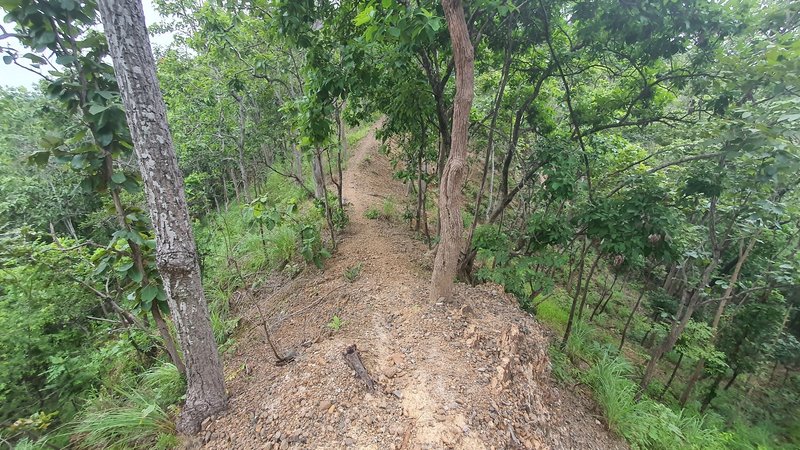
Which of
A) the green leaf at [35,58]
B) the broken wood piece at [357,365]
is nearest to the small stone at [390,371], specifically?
the broken wood piece at [357,365]

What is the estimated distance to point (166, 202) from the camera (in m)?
2.56

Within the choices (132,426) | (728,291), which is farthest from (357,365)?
(728,291)

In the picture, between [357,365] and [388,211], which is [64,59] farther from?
[388,211]

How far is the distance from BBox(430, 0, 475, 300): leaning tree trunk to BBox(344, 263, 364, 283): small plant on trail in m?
1.61

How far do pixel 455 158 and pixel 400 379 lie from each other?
2239 mm

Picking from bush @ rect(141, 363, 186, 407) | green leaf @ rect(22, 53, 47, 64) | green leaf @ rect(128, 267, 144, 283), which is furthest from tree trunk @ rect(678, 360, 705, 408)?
green leaf @ rect(22, 53, 47, 64)

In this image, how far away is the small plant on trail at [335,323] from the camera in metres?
4.07

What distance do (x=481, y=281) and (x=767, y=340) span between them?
781cm

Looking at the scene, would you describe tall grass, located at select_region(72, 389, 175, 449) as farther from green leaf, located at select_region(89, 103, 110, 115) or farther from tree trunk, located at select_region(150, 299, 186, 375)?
green leaf, located at select_region(89, 103, 110, 115)

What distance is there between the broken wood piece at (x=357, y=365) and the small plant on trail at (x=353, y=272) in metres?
2.15

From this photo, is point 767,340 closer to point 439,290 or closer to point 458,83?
point 439,290

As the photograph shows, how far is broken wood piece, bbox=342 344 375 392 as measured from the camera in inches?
117

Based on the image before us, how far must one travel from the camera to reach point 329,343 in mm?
3697

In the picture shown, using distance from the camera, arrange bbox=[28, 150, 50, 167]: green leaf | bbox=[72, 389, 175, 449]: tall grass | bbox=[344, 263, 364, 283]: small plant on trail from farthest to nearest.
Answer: bbox=[344, 263, 364, 283]: small plant on trail → bbox=[72, 389, 175, 449]: tall grass → bbox=[28, 150, 50, 167]: green leaf
